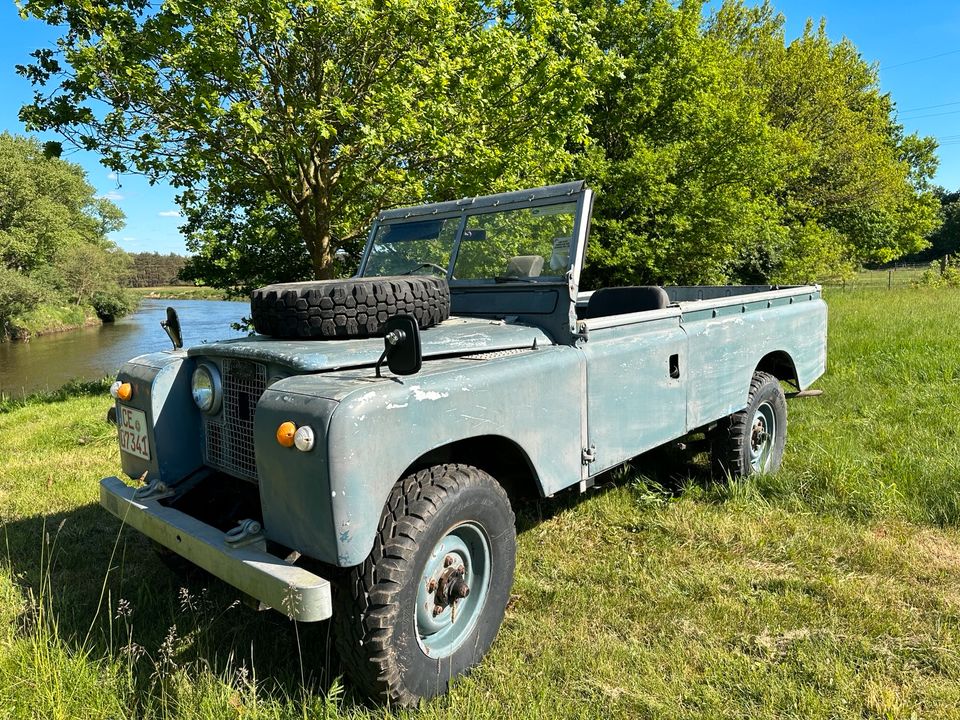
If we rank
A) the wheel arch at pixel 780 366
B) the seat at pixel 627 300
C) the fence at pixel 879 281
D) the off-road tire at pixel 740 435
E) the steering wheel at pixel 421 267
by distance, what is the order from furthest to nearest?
1. the fence at pixel 879 281
2. the wheel arch at pixel 780 366
3. the off-road tire at pixel 740 435
4. the seat at pixel 627 300
5. the steering wheel at pixel 421 267

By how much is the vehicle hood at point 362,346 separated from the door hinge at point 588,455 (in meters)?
0.52

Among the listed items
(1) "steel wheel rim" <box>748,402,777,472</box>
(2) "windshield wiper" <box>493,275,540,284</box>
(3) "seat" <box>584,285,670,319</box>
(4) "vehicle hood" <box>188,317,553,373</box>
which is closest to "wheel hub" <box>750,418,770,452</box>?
(1) "steel wheel rim" <box>748,402,777,472</box>

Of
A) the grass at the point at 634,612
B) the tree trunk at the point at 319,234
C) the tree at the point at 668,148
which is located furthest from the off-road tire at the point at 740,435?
the tree at the point at 668,148

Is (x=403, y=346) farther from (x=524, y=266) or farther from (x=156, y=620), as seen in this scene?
(x=156, y=620)

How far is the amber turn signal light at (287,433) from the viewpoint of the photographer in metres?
2.08

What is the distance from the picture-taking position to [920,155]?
30953 millimetres

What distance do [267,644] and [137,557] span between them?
136 cm

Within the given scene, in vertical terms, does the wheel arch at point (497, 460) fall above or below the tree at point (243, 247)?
below

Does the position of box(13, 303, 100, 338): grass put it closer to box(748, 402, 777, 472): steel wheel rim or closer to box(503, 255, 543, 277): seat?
box(503, 255, 543, 277): seat

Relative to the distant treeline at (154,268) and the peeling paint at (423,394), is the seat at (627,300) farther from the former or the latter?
the distant treeline at (154,268)

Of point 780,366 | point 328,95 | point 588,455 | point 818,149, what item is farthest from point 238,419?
point 818,149

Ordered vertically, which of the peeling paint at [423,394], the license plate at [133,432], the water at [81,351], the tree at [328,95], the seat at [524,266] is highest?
the tree at [328,95]

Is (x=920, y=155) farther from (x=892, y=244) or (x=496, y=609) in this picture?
(x=496, y=609)

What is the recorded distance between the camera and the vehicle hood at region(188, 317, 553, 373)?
245 centimetres
